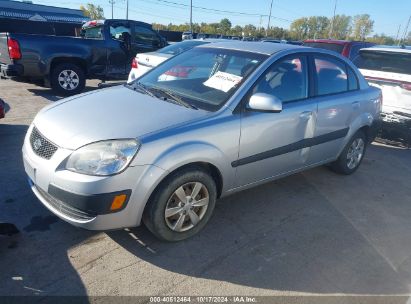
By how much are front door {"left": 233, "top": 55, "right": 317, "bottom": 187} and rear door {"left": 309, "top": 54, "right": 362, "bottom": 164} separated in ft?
0.61

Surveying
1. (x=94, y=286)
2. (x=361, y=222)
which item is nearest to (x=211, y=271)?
(x=94, y=286)

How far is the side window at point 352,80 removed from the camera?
4.58 meters

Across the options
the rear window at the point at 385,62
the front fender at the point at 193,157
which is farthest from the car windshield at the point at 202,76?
the rear window at the point at 385,62

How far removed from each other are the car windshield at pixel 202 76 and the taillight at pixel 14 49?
183 inches

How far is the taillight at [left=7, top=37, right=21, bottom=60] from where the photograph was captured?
722 cm

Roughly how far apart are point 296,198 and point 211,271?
175 centimetres

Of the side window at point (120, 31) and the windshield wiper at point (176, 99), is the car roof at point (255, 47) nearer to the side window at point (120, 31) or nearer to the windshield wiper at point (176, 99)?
the windshield wiper at point (176, 99)

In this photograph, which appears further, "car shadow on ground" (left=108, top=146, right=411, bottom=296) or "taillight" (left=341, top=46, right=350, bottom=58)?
"taillight" (left=341, top=46, right=350, bottom=58)

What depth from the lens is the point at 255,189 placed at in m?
4.28

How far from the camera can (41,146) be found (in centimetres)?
287

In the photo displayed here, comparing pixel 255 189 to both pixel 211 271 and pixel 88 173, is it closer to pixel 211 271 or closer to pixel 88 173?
pixel 211 271

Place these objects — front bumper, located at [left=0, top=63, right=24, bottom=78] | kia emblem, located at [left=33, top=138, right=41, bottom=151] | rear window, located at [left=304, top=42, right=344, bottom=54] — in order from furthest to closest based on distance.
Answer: rear window, located at [left=304, top=42, right=344, bottom=54]
front bumper, located at [left=0, top=63, right=24, bottom=78]
kia emblem, located at [left=33, top=138, right=41, bottom=151]

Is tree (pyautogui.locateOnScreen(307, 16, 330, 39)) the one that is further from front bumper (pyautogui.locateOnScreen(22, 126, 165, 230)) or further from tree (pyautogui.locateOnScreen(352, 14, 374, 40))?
front bumper (pyautogui.locateOnScreen(22, 126, 165, 230))

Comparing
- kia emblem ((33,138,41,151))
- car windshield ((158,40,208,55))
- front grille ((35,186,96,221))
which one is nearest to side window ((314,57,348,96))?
front grille ((35,186,96,221))
